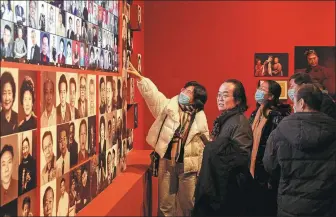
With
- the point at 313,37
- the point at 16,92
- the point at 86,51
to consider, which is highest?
the point at 313,37

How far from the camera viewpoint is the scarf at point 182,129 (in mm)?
4453

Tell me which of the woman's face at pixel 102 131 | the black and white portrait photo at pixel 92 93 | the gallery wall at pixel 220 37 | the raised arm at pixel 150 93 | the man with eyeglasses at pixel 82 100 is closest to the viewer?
the man with eyeglasses at pixel 82 100

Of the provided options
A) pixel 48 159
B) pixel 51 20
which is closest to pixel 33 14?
pixel 51 20

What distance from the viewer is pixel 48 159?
2.42m

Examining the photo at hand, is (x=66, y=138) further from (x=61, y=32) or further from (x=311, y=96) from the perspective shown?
(x=311, y=96)

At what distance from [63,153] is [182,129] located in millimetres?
2001

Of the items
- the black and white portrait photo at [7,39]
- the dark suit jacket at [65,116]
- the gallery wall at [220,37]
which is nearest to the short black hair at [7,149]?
the black and white portrait photo at [7,39]

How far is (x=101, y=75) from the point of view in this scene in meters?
3.33

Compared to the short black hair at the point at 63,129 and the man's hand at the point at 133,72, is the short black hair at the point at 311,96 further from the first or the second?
the short black hair at the point at 63,129

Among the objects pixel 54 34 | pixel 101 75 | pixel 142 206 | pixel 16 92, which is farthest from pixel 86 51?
pixel 142 206

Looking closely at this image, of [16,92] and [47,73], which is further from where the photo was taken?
[47,73]

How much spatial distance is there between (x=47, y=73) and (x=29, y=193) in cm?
57

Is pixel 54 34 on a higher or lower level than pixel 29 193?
higher

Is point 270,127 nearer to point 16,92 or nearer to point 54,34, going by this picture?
point 54,34
